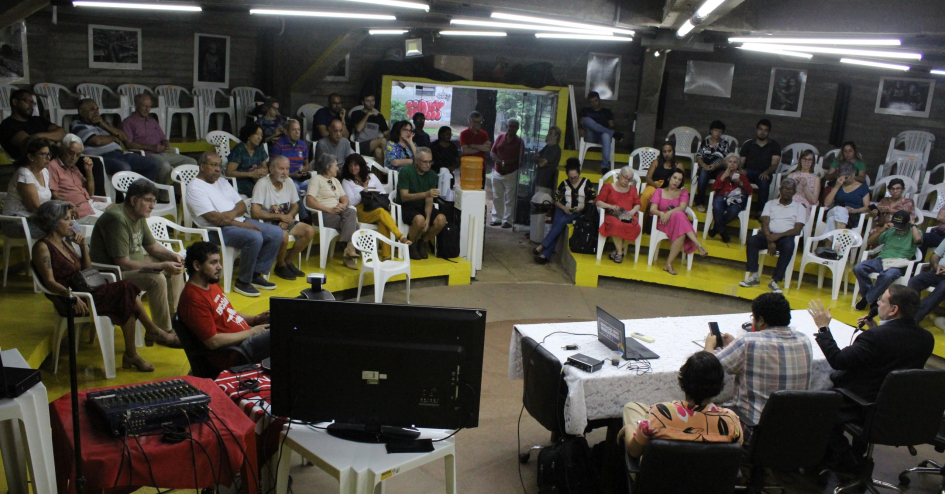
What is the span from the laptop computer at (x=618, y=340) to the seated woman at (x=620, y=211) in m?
4.06

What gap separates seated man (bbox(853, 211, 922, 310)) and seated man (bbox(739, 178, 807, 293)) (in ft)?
2.46

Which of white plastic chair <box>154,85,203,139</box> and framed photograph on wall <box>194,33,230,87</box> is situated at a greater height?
framed photograph on wall <box>194,33,230,87</box>

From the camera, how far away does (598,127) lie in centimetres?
1041

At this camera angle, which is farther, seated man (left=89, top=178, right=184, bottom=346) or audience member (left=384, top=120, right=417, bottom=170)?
audience member (left=384, top=120, right=417, bottom=170)

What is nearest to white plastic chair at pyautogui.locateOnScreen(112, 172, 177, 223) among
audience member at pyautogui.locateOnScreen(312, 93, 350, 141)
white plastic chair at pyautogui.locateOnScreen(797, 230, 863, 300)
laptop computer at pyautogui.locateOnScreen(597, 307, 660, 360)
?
audience member at pyautogui.locateOnScreen(312, 93, 350, 141)

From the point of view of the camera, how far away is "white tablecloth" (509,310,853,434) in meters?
3.78

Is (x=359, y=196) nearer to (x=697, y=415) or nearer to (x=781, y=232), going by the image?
(x=781, y=232)

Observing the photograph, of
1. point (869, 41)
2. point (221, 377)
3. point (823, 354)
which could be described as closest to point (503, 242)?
point (869, 41)

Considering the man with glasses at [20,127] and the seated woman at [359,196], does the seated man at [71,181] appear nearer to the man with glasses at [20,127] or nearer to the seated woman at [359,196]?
the man with glasses at [20,127]

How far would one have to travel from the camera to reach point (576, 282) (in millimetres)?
8109

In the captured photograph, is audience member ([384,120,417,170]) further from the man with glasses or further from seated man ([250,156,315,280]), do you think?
the man with glasses

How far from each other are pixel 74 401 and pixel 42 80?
25.3ft

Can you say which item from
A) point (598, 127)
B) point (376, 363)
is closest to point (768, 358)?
point (376, 363)

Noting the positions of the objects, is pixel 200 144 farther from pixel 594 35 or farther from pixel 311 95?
pixel 594 35
